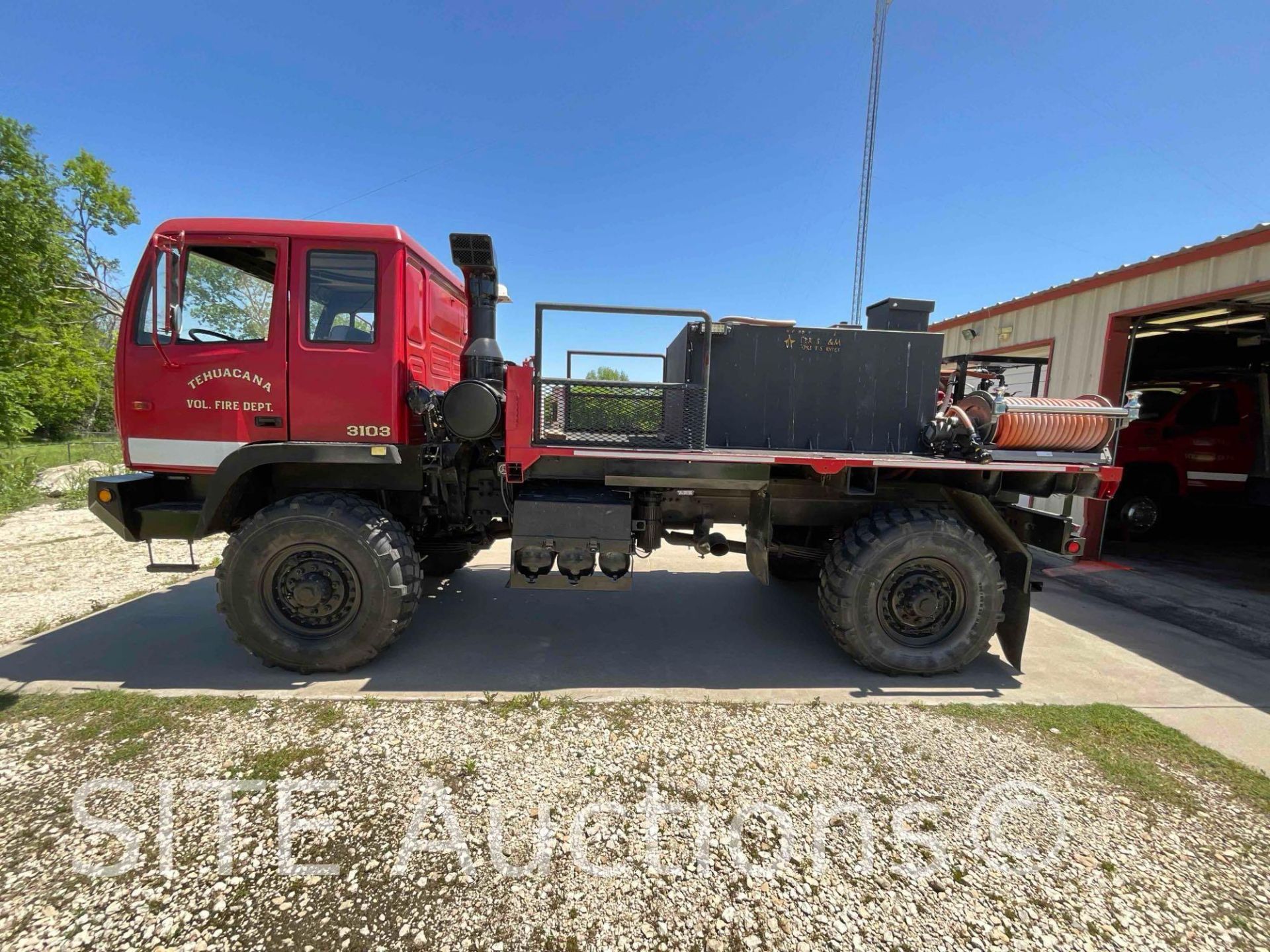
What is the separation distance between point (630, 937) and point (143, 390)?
165 inches

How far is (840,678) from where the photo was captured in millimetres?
3646

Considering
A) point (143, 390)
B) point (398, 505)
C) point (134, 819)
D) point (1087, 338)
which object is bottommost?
point (134, 819)

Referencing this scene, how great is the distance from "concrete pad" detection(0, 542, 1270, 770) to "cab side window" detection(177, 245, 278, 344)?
231 cm

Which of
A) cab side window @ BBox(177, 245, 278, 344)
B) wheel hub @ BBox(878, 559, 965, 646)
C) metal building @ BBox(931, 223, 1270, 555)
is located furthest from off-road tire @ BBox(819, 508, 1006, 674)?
metal building @ BBox(931, 223, 1270, 555)

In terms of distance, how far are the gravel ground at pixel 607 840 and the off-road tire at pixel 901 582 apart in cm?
61

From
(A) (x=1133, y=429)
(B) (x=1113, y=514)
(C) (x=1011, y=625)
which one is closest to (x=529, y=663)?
(C) (x=1011, y=625)

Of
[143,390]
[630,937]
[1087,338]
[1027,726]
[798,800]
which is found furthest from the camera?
[1087,338]

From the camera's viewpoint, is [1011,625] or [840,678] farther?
[1011,625]

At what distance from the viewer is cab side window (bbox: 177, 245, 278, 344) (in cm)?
345

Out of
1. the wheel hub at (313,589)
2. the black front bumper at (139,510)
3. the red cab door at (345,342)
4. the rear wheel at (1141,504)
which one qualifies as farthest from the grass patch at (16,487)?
the rear wheel at (1141,504)

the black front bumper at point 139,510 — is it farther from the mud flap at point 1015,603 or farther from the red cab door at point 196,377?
the mud flap at point 1015,603

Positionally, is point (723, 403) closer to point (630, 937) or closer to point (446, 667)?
point (446, 667)

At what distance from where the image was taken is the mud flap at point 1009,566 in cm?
379

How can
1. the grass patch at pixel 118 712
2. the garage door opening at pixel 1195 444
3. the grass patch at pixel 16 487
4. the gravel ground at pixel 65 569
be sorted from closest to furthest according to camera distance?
the grass patch at pixel 118 712 → the gravel ground at pixel 65 569 → the garage door opening at pixel 1195 444 → the grass patch at pixel 16 487
